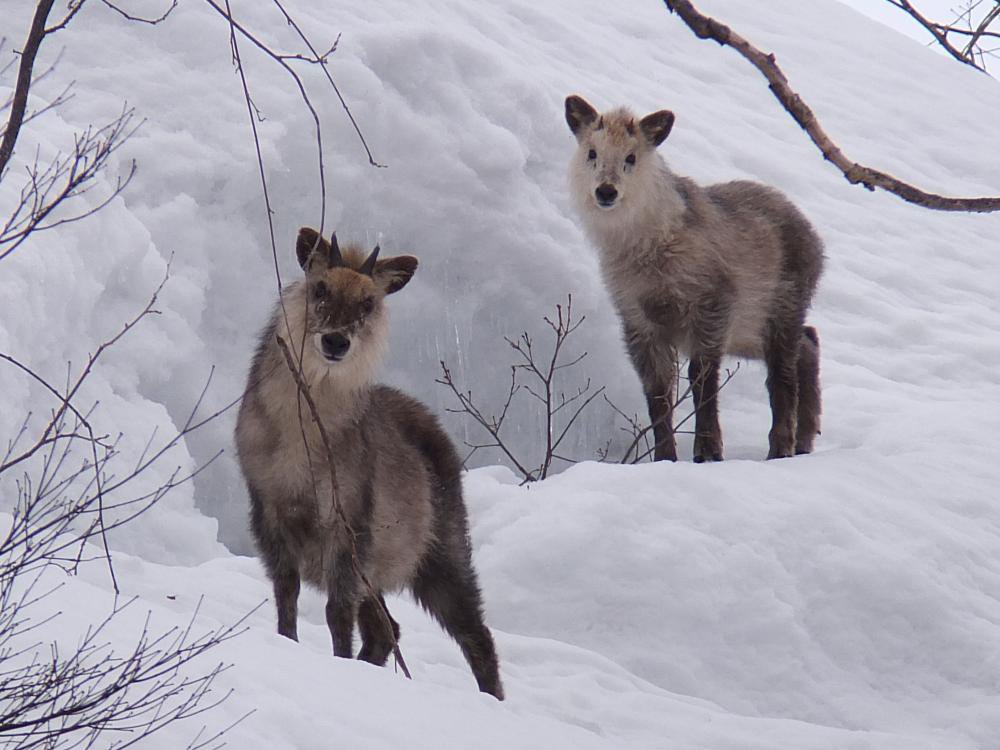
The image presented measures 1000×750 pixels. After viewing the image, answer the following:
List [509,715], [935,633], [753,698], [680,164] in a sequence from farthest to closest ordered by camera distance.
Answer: [680,164]
[935,633]
[753,698]
[509,715]

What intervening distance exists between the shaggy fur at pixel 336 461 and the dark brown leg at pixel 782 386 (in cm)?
295

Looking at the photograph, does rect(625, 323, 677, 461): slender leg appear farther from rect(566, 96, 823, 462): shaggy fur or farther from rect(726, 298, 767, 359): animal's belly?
rect(726, 298, 767, 359): animal's belly

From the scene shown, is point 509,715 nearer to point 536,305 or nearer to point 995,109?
point 536,305

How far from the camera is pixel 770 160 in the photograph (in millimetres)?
12281

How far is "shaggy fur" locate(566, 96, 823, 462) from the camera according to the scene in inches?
280

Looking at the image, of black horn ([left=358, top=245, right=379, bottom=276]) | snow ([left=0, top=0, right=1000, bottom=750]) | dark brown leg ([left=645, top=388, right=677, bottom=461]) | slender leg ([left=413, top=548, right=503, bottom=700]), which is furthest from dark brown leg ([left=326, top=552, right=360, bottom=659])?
dark brown leg ([left=645, top=388, right=677, bottom=461])

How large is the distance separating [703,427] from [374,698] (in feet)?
12.6

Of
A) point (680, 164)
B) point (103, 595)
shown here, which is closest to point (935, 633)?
point (103, 595)

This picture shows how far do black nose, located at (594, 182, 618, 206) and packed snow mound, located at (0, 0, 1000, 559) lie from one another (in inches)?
71.4

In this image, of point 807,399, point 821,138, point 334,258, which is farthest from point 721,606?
point 821,138

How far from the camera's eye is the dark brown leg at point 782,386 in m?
7.56

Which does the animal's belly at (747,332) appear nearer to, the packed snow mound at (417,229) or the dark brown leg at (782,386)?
the dark brown leg at (782,386)

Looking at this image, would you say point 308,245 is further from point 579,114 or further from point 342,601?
point 579,114

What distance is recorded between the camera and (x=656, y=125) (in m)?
7.34
